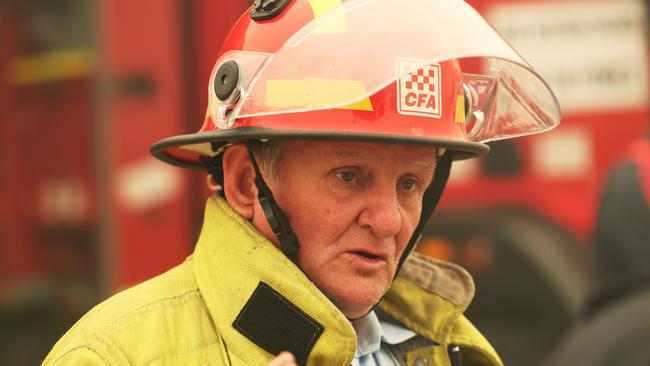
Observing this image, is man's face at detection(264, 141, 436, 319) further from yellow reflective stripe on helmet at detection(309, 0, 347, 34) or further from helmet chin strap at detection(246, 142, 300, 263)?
yellow reflective stripe on helmet at detection(309, 0, 347, 34)

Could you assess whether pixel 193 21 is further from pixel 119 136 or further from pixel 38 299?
pixel 38 299

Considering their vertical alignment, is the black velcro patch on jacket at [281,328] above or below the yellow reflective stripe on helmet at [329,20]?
below

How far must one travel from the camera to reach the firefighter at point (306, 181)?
2.25 meters

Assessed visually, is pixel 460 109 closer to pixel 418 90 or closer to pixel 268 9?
pixel 418 90

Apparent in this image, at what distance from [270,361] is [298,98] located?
1.59 feet

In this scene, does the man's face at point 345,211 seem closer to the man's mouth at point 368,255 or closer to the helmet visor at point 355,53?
the man's mouth at point 368,255

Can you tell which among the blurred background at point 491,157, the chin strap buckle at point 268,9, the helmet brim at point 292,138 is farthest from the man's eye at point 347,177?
the blurred background at point 491,157

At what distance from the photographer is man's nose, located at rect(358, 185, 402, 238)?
2.32 m

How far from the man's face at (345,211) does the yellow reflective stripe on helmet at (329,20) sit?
8.4 inches

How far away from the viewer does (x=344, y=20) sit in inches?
92.7

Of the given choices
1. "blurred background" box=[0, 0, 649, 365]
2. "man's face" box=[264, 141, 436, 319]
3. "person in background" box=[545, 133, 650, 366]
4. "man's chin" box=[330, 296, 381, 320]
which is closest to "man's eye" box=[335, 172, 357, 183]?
"man's face" box=[264, 141, 436, 319]

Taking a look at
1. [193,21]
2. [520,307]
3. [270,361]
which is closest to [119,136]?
[193,21]

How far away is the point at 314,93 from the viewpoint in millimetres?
2293

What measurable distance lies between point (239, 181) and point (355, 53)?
366 mm
